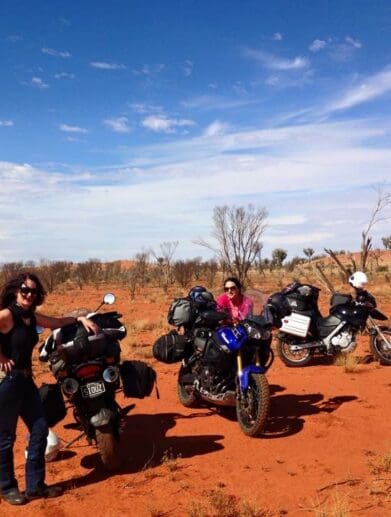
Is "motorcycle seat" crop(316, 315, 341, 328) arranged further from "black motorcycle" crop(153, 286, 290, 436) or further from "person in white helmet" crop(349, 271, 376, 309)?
"black motorcycle" crop(153, 286, 290, 436)

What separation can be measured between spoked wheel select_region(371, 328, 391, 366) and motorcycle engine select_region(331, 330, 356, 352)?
350 millimetres

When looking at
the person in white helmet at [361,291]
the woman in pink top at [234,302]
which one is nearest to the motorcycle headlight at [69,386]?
the woman in pink top at [234,302]

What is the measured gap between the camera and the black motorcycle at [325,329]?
9.05 metres

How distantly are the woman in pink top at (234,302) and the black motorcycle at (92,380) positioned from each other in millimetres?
2423

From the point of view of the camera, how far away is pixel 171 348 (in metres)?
6.52

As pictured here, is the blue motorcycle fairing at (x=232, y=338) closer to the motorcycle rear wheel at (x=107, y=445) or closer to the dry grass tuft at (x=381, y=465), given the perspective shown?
the motorcycle rear wheel at (x=107, y=445)

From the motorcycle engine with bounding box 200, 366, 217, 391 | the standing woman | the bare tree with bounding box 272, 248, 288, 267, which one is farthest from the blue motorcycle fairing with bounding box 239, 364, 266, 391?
the bare tree with bounding box 272, 248, 288, 267

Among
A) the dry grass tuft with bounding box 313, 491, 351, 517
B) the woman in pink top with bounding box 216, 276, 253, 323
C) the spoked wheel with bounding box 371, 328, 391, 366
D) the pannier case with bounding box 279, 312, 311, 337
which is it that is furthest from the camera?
the pannier case with bounding box 279, 312, 311, 337

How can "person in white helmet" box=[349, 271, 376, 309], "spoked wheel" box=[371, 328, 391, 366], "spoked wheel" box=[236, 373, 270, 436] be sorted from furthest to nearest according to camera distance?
1. "person in white helmet" box=[349, 271, 376, 309]
2. "spoked wheel" box=[371, 328, 391, 366]
3. "spoked wheel" box=[236, 373, 270, 436]

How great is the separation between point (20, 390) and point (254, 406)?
242 centimetres

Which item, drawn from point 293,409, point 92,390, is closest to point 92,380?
point 92,390

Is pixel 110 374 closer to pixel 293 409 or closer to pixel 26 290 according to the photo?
pixel 26 290

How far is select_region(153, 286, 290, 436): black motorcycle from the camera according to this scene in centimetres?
560

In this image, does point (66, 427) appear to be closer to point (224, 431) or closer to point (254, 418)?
point (224, 431)
